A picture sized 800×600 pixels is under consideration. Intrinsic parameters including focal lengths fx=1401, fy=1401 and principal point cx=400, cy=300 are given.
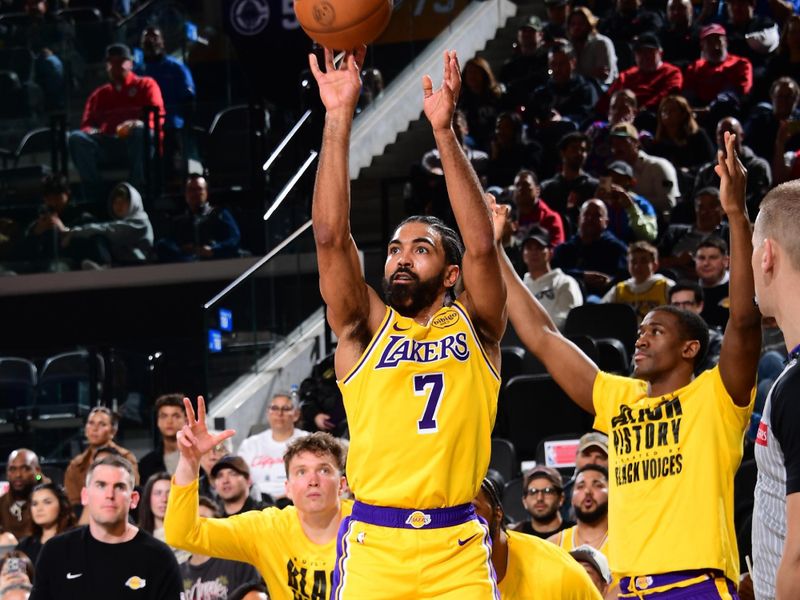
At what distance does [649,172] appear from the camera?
12.2m

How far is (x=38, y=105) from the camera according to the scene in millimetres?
14625

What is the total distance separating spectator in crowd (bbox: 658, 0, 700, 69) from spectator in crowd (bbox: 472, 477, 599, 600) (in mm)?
9604

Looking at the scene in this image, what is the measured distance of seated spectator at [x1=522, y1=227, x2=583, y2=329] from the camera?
10.4 meters

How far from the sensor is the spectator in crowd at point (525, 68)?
47.4 ft

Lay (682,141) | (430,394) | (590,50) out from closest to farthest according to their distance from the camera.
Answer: (430,394) < (682,141) < (590,50)

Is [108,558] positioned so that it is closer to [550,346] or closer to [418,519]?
[550,346]

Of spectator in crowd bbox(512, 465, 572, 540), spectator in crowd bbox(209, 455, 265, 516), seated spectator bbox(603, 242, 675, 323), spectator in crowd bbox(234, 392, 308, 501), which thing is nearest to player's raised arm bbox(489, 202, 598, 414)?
spectator in crowd bbox(512, 465, 572, 540)

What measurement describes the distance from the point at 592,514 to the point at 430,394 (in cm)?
270

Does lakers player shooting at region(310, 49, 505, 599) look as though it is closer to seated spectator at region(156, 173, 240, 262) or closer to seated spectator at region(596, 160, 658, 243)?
seated spectator at region(596, 160, 658, 243)

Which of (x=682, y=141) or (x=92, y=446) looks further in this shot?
(x=682, y=141)

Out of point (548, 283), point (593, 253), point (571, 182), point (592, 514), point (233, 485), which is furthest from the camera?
point (571, 182)

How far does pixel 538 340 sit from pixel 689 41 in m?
9.32

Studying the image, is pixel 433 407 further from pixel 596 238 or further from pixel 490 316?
pixel 596 238

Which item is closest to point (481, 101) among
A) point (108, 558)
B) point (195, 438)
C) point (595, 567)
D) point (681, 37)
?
point (681, 37)
